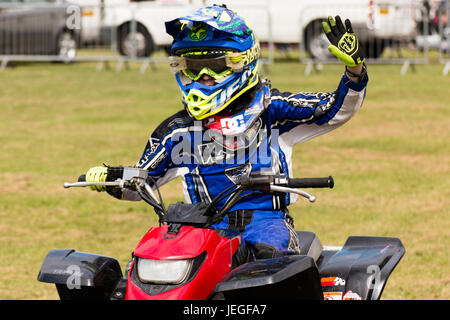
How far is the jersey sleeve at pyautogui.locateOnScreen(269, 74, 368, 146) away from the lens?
5125mm

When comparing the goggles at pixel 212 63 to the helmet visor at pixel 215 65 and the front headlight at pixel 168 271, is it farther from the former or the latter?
the front headlight at pixel 168 271

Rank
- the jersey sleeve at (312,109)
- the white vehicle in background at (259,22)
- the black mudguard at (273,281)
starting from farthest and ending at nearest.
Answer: the white vehicle in background at (259,22)
the jersey sleeve at (312,109)
the black mudguard at (273,281)

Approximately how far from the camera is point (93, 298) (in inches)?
183

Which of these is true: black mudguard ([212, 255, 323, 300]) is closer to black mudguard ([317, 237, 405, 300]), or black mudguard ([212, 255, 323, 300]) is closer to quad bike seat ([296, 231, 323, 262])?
black mudguard ([317, 237, 405, 300])

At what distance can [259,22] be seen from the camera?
70.1 feet

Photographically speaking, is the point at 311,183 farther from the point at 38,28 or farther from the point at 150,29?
the point at 38,28

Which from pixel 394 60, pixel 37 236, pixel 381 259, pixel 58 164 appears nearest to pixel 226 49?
pixel 381 259

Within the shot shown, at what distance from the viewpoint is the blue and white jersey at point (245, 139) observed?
5.01 metres

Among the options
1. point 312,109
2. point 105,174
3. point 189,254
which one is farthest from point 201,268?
point 312,109

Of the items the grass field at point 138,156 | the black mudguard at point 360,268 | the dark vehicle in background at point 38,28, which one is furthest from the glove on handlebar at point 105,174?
the dark vehicle in background at point 38,28

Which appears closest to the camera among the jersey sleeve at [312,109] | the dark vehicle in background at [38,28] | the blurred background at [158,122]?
the jersey sleeve at [312,109]

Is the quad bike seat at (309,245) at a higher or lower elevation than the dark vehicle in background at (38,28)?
higher

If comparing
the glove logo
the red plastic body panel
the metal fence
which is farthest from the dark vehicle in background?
the red plastic body panel

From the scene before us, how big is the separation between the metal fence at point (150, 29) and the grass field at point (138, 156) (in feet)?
4.75
